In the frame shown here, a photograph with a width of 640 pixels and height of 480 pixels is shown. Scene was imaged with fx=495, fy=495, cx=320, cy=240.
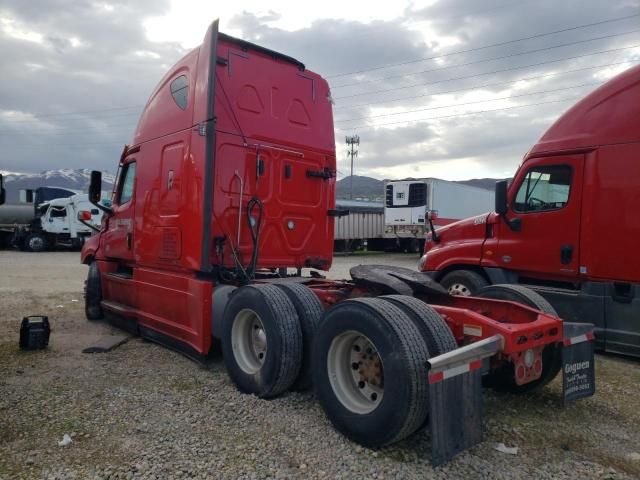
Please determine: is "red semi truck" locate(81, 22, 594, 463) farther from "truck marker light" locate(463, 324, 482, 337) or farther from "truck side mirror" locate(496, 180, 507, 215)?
"truck side mirror" locate(496, 180, 507, 215)

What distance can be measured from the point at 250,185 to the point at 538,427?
3.57m

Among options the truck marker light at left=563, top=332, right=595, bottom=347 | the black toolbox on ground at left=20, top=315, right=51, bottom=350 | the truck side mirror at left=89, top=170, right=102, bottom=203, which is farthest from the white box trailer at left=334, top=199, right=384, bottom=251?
the truck marker light at left=563, top=332, right=595, bottom=347

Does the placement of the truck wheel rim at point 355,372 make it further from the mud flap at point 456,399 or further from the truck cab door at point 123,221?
the truck cab door at point 123,221

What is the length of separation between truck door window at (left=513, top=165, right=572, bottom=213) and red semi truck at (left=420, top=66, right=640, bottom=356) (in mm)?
12

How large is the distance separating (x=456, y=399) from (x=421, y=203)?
19.6m

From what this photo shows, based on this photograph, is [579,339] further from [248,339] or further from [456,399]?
[248,339]

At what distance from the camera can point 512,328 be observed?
3.18 meters

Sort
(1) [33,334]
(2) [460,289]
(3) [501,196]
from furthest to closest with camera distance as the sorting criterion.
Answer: (2) [460,289], (3) [501,196], (1) [33,334]

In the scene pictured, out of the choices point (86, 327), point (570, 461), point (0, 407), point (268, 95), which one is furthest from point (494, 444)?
point (86, 327)

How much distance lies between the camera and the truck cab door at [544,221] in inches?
227

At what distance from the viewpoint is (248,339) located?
14.7ft

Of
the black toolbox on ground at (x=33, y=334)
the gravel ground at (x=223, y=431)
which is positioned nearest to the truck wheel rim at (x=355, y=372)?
the gravel ground at (x=223, y=431)

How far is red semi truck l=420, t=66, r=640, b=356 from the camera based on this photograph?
5.38 meters

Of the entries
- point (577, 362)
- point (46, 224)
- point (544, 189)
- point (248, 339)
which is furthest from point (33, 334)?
point (46, 224)
